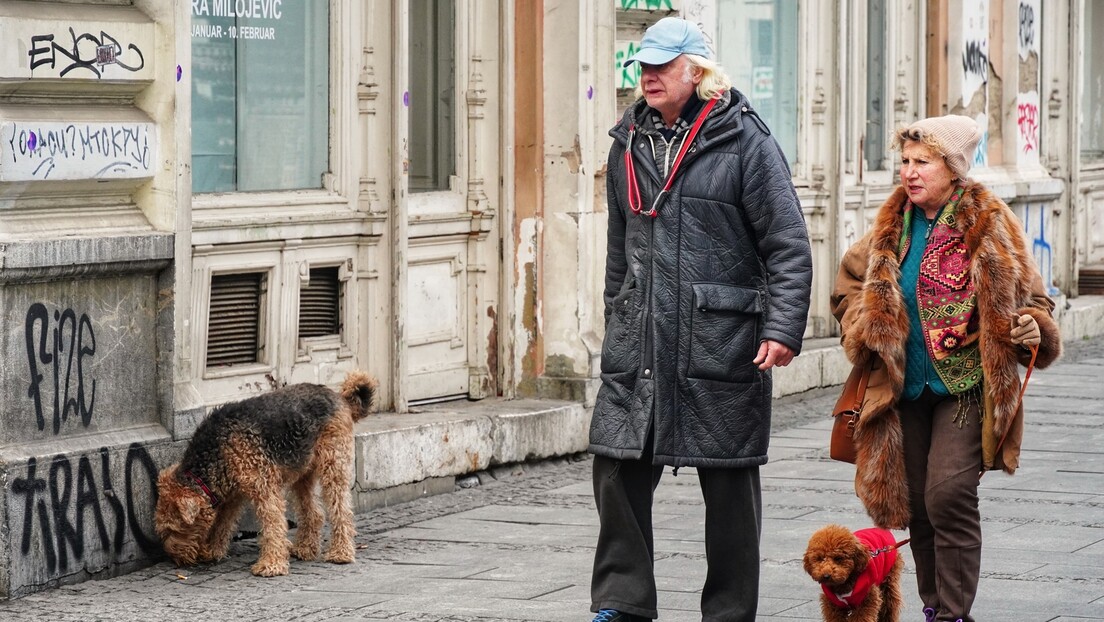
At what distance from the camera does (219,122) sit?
919 centimetres

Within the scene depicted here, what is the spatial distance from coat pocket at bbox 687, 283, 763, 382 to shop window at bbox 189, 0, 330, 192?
372 cm

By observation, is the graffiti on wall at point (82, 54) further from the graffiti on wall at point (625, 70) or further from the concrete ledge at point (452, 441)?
the graffiti on wall at point (625, 70)

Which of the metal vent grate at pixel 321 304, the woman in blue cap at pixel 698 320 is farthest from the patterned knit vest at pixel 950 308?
the metal vent grate at pixel 321 304

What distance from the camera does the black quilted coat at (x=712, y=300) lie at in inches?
239

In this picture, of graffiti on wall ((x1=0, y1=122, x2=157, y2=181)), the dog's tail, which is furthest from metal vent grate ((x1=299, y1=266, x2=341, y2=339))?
graffiti on wall ((x1=0, y1=122, x2=157, y2=181))

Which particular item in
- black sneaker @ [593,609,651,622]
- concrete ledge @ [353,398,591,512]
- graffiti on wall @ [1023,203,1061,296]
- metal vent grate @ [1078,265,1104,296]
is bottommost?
black sneaker @ [593,609,651,622]

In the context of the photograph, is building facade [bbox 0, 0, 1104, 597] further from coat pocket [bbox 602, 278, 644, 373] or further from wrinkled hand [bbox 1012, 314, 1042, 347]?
wrinkled hand [bbox 1012, 314, 1042, 347]

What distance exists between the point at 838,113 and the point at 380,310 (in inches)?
211

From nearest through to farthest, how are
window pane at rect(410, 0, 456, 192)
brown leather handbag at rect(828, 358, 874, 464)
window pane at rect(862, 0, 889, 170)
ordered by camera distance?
brown leather handbag at rect(828, 358, 874, 464)
window pane at rect(410, 0, 456, 192)
window pane at rect(862, 0, 889, 170)

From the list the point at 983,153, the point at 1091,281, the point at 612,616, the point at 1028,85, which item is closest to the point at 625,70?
the point at 612,616

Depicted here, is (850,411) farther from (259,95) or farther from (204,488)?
(259,95)

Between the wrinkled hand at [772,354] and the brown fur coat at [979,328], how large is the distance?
0.37m

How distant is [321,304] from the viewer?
9.72 meters

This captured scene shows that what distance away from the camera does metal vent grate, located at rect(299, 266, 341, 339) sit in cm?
962
